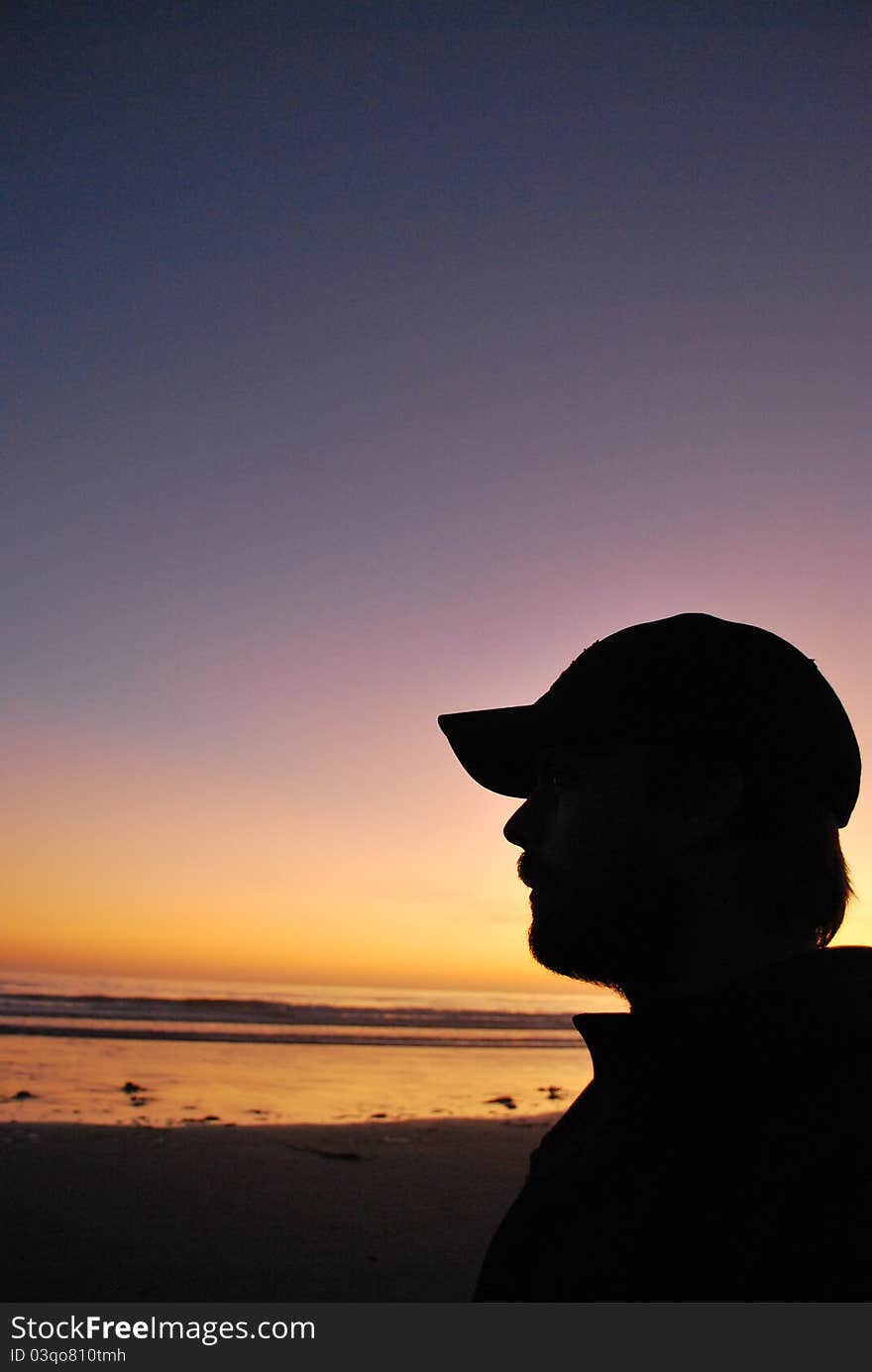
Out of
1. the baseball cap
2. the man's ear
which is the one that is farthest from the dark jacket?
the baseball cap

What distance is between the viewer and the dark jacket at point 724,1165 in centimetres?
132

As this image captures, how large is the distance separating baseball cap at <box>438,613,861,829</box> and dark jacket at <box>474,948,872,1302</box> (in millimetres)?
513

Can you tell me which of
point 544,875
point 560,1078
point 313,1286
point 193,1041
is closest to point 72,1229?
point 313,1286

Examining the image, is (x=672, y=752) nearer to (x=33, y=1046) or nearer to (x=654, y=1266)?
(x=654, y=1266)

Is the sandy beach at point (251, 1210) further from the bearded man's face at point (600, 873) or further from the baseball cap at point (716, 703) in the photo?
the baseball cap at point (716, 703)

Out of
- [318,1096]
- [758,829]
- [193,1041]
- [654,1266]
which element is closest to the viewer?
[654,1266]

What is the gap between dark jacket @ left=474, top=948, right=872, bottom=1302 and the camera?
1.32 meters

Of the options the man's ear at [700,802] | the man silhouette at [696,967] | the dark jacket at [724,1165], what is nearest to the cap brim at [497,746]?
the man silhouette at [696,967]

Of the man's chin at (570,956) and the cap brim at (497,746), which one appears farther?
the cap brim at (497,746)

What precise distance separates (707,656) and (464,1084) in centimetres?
1314

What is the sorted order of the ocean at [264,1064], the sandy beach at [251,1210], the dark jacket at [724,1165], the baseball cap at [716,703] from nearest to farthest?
1. the dark jacket at [724,1165]
2. the baseball cap at [716,703]
3. the sandy beach at [251,1210]
4. the ocean at [264,1064]

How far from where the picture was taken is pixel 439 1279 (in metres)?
5.14

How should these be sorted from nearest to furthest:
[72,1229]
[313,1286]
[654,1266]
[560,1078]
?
[654,1266], [313,1286], [72,1229], [560,1078]

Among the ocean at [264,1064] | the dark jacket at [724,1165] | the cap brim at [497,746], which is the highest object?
the cap brim at [497,746]
